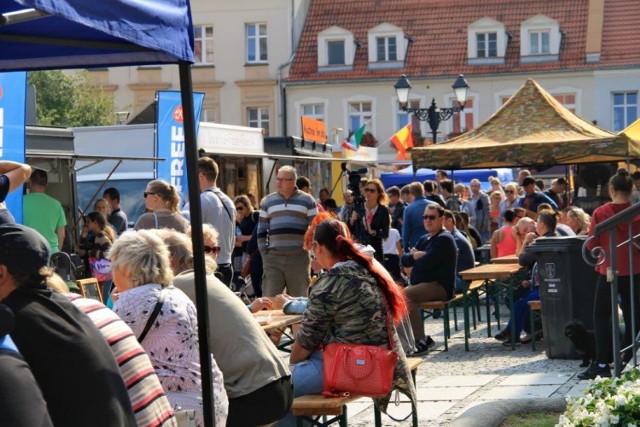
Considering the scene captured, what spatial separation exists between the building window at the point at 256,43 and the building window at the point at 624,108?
1453cm

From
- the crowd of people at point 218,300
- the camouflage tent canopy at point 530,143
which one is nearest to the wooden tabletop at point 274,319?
the crowd of people at point 218,300

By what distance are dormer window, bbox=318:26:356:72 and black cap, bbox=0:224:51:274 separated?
53450mm

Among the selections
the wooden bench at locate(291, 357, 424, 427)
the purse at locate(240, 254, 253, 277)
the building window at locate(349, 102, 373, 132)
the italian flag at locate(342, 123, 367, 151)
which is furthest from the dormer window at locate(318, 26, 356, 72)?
the wooden bench at locate(291, 357, 424, 427)

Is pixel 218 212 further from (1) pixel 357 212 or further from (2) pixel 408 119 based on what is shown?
(2) pixel 408 119

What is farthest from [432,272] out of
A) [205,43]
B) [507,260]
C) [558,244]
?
[205,43]

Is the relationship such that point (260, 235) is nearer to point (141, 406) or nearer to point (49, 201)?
point (49, 201)

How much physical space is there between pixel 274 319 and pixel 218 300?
2.62 metres

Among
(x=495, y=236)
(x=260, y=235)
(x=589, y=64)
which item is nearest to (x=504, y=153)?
(x=495, y=236)

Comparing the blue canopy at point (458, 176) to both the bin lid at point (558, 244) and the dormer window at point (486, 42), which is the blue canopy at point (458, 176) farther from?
the bin lid at point (558, 244)

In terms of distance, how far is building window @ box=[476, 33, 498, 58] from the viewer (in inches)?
2227

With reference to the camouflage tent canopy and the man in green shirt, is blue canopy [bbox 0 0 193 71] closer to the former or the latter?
the man in green shirt

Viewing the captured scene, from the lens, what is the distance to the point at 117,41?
5277 mm

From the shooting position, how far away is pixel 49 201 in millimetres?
14055

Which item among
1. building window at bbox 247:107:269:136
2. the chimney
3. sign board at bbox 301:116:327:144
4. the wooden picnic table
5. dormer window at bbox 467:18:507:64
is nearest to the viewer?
the wooden picnic table
